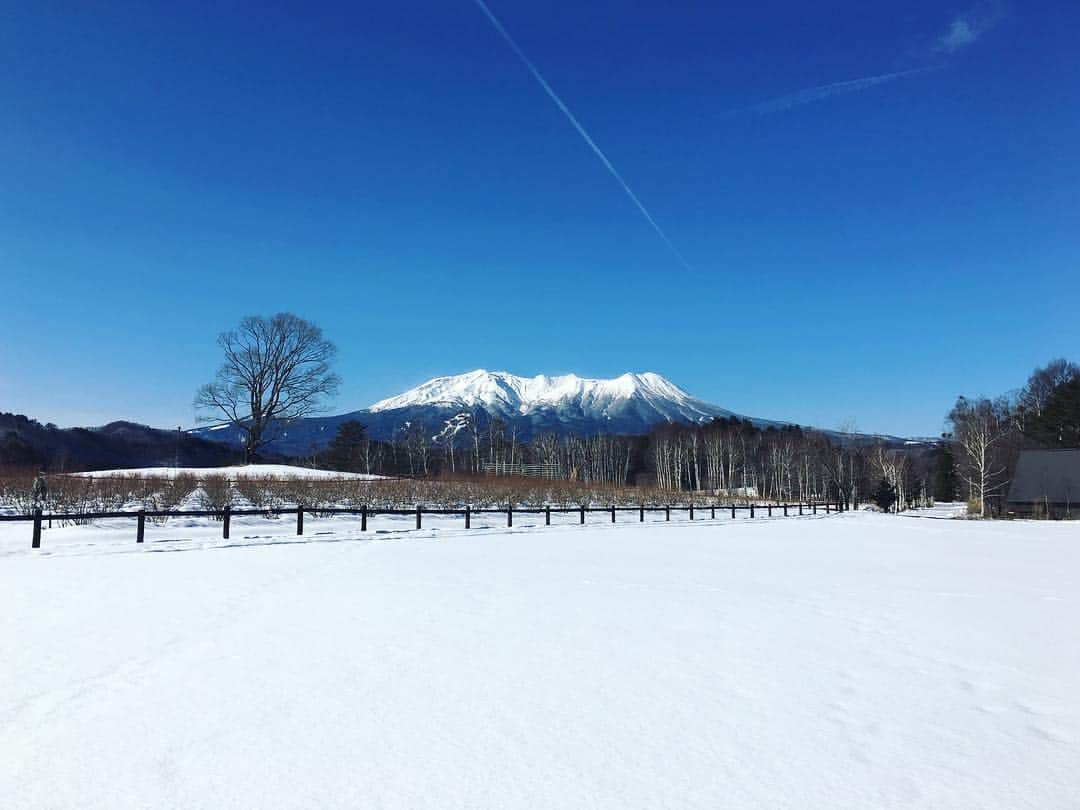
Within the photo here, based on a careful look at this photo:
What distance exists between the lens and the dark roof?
4931cm

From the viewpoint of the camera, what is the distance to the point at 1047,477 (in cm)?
5103

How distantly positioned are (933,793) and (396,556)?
12800mm

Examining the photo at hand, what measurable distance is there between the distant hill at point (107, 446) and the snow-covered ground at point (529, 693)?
63.6m

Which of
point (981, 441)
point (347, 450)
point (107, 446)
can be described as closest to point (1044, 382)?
point (981, 441)

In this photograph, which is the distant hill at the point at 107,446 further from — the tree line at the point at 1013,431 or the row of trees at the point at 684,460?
the tree line at the point at 1013,431

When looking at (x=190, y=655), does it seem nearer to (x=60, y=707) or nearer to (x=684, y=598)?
(x=60, y=707)

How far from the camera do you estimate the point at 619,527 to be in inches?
1131

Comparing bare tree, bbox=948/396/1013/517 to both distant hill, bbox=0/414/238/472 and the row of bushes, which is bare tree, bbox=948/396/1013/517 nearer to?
the row of bushes

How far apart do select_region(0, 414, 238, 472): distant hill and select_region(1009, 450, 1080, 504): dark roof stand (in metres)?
73.6

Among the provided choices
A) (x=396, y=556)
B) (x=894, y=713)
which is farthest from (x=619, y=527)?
(x=894, y=713)

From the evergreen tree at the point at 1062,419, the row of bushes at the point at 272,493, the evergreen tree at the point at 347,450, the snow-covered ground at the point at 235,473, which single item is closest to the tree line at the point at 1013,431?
the evergreen tree at the point at 1062,419

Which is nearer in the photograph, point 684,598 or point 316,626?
point 316,626

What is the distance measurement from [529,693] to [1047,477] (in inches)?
2319

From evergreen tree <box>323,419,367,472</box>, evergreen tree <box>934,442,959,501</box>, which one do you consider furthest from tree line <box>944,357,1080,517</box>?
evergreen tree <box>323,419,367,472</box>
